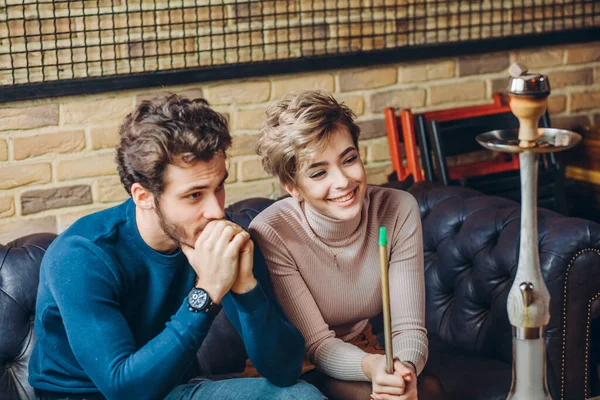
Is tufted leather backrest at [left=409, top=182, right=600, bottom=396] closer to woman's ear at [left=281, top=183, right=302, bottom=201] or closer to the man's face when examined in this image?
woman's ear at [left=281, top=183, right=302, bottom=201]

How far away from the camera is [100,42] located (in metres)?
2.48

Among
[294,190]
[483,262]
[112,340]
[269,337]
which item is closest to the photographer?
[112,340]

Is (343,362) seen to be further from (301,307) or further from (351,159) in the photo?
(351,159)

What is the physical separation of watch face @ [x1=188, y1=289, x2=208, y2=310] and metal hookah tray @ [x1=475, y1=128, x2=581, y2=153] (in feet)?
2.01

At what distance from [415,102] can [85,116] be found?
3.53ft

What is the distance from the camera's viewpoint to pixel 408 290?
6.41 ft

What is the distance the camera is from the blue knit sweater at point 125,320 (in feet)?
5.32

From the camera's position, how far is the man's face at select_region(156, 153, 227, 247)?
168 cm

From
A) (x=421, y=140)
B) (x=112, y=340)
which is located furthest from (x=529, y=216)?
(x=421, y=140)

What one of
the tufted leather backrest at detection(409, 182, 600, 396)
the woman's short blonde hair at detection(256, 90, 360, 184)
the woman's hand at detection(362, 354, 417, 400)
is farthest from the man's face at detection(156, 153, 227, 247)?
the tufted leather backrest at detection(409, 182, 600, 396)

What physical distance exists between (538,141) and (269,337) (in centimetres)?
72

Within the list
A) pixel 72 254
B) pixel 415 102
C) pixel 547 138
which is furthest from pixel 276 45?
pixel 547 138

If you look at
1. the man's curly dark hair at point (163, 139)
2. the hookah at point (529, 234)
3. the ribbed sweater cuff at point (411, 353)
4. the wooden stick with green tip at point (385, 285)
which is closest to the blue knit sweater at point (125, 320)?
the man's curly dark hair at point (163, 139)

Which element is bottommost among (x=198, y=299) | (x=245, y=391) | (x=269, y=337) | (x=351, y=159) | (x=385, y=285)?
(x=245, y=391)
